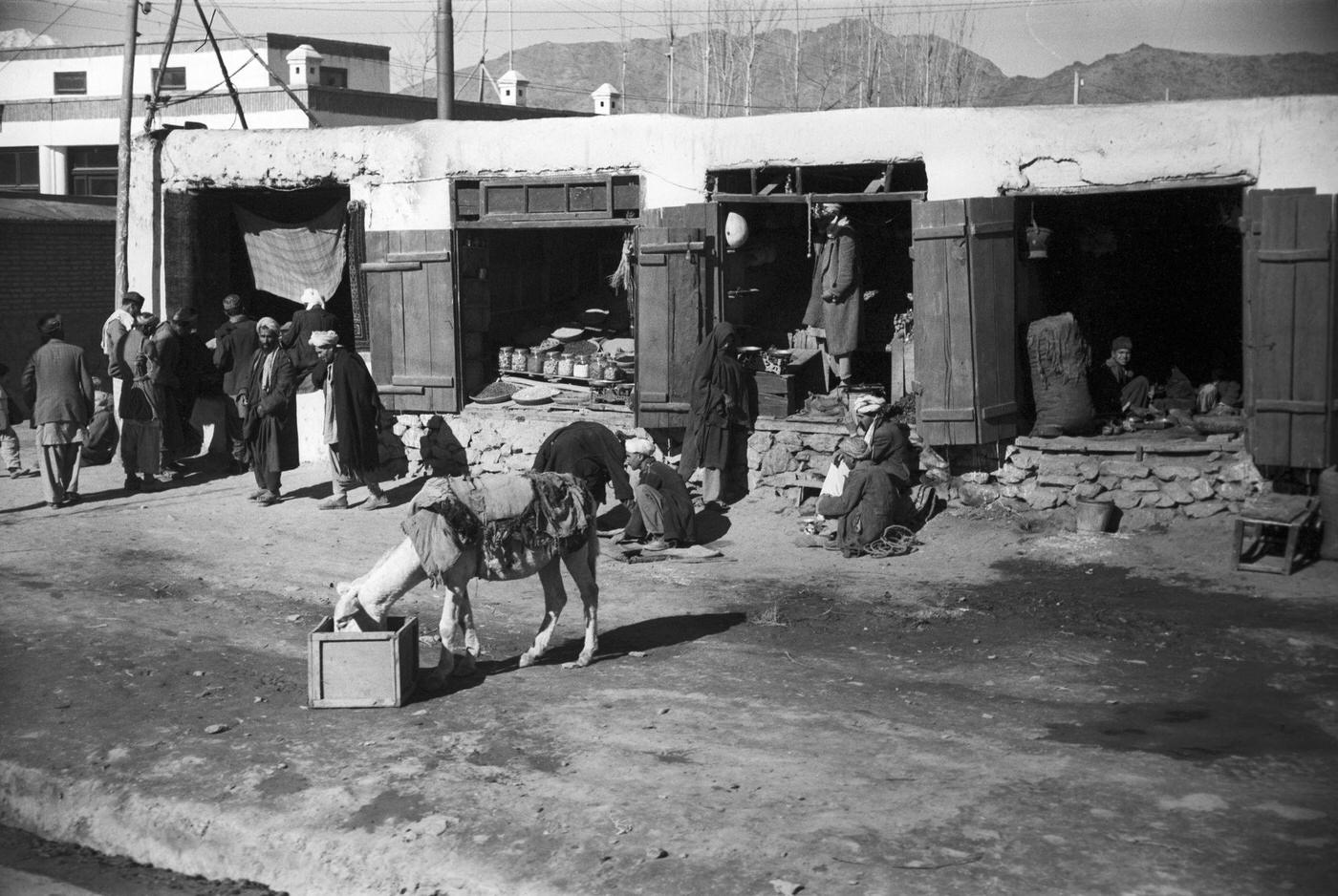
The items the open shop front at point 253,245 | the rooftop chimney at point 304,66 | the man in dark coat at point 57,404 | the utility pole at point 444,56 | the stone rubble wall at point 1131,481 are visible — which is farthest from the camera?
the rooftop chimney at point 304,66

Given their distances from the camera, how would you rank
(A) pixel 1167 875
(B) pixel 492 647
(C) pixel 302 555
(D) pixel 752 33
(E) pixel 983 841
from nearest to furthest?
(A) pixel 1167 875 < (E) pixel 983 841 < (B) pixel 492 647 < (C) pixel 302 555 < (D) pixel 752 33

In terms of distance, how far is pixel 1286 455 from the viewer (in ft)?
→ 34.0

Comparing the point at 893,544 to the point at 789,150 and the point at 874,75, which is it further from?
the point at 874,75

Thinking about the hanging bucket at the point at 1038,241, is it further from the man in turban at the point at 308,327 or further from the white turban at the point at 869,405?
the man in turban at the point at 308,327

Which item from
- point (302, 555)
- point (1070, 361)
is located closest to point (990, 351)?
point (1070, 361)

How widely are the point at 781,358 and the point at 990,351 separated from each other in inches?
88.9

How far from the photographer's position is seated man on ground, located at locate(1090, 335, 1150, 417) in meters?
12.2

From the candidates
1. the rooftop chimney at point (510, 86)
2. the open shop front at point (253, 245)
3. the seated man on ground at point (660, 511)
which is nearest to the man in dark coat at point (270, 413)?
the open shop front at point (253, 245)

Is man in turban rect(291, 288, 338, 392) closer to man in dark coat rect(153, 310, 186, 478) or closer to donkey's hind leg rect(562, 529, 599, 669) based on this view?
man in dark coat rect(153, 310, 186, 478)

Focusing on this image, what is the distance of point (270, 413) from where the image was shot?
1241 cm

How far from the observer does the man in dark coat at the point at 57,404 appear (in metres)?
12.3

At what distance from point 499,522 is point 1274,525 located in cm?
564

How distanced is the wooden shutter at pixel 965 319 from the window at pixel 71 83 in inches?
1385

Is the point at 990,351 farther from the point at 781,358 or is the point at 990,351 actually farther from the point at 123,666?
the point at 123,666
